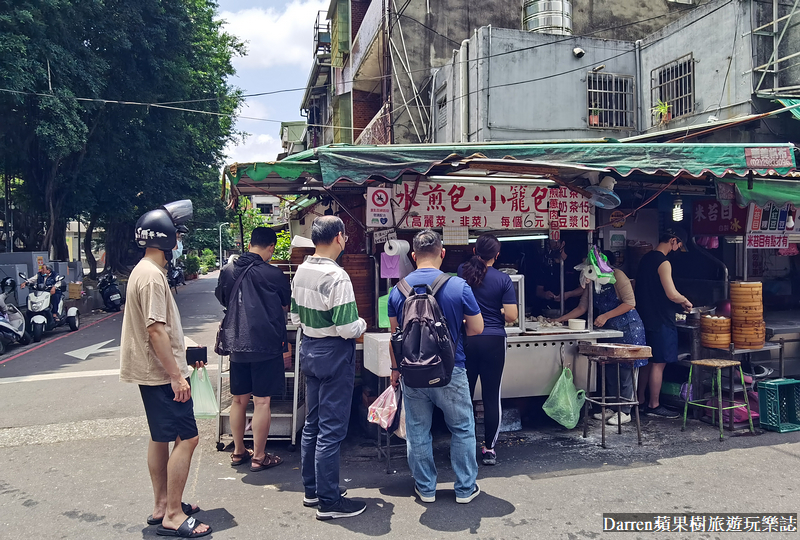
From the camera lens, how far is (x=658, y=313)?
6.05 m

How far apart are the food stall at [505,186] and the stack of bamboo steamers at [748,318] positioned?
1.21 metres

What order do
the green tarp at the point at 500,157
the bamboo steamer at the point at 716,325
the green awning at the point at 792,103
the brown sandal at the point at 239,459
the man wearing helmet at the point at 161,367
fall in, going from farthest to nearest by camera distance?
the green awning at the point at 792,103, the bamboo steamer at the point at 716,325, the green tarp at the point at 500,157, the brown sandal at the point at 239,459, the man wearing helmet at the point at 161,367

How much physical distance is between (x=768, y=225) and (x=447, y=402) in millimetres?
5217

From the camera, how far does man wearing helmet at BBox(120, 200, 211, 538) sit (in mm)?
3391

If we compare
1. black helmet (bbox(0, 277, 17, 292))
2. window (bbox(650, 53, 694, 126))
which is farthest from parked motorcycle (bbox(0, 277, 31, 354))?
window (bbox(650, 53, 694, 126))

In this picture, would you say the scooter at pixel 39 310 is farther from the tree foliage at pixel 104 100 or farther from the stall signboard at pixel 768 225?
the stall signboard at pixel 768 225

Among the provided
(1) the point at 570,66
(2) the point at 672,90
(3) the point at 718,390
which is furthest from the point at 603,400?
(1) the point at 570,66

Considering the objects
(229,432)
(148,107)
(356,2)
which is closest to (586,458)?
(229,432)

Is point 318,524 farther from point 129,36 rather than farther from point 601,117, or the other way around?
point 129,36

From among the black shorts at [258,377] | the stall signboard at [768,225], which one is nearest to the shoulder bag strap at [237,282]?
the black shorts at [258,377]

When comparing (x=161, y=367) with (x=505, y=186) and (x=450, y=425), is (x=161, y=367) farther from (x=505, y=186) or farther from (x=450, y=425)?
(x=505, y=186)

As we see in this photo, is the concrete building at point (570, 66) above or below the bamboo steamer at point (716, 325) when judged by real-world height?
above

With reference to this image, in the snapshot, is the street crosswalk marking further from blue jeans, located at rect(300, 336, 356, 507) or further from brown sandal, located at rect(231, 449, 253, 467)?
blue jeans, located at rect(300, 336, 356, 507)

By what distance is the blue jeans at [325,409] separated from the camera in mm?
3719
